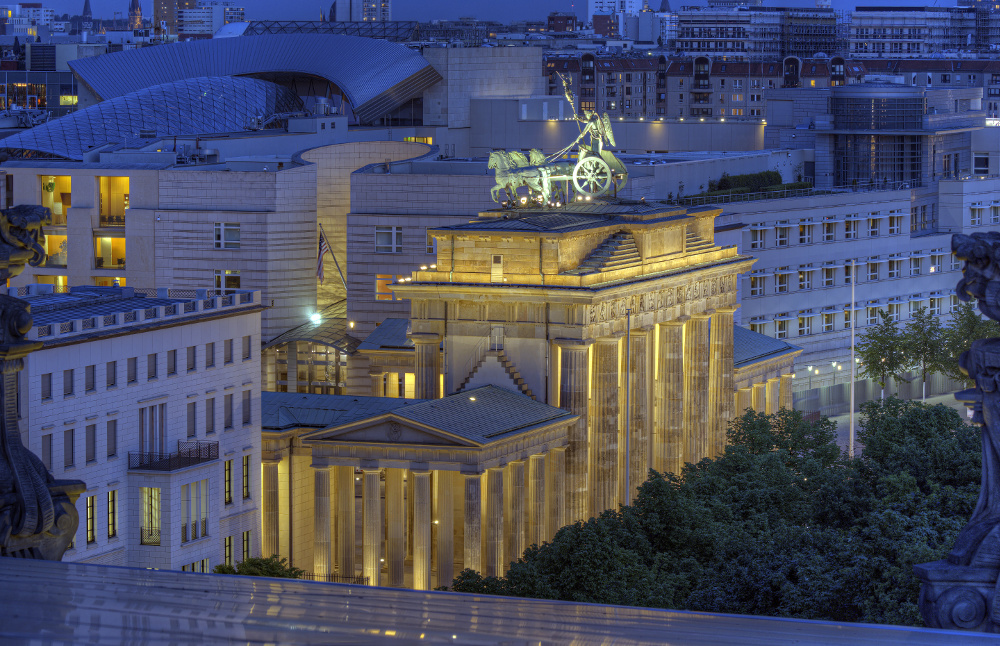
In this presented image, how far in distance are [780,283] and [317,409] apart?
6282 centimetres

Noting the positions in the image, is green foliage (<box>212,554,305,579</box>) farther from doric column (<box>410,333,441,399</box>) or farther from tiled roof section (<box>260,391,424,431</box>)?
doric column (<box>410,333,441,399</box>)

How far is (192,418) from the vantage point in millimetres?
80062

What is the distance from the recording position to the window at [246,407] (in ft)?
275

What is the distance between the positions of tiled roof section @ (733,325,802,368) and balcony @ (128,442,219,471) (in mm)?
38948

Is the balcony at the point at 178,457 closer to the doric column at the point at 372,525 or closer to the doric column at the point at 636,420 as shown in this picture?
the doric column at the point at 372,525

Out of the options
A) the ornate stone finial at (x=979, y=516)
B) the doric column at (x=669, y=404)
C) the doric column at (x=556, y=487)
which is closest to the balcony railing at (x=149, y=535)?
the doric column at (x=556, y=487)

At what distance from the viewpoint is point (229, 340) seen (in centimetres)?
8325

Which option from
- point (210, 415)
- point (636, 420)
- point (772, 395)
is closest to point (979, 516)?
point (210, 415)

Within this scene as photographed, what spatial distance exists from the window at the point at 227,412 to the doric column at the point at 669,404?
2416 cm

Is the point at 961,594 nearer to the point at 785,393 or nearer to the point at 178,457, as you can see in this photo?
the point at 178,457

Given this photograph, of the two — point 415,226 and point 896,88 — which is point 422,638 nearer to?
point 415,226

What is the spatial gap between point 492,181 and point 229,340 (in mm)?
39829

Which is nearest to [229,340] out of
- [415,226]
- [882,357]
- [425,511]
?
[425,511]

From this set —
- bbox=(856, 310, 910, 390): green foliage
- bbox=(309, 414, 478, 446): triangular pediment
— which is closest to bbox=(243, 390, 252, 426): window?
bbox=(309, 414, 478, 446): triangular pediment
